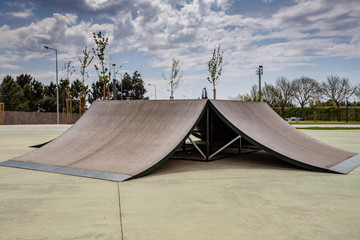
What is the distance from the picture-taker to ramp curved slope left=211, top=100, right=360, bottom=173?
6.61 meters

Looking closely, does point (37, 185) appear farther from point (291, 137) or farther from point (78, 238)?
point (291, 137)

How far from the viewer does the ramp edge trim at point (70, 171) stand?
222 inches

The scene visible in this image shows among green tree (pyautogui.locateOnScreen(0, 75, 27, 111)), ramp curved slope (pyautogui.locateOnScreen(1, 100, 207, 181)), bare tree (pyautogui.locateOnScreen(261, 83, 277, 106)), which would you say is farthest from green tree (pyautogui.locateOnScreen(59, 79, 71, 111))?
ramp curved slope (pyautogui.locateOnScreen(1, 100, 207, 181))

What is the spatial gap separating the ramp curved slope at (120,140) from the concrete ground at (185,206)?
38cm

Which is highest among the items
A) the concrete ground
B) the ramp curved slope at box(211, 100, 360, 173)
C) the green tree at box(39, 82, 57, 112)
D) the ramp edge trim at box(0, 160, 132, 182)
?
the green tree at box(39, 82, 57, 112)

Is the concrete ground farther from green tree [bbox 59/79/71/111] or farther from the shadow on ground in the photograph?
green tree [bbox 59/79/71/111]

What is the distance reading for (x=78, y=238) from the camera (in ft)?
10.1

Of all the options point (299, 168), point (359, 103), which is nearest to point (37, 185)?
point (299, 168)

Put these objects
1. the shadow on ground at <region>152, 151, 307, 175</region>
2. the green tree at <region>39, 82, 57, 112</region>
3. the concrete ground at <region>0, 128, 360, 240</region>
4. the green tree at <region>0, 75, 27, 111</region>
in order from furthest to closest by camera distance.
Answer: the green tree at <region>39, 82, 57, 112</region>
the green tree at <region>0, 75, 27, 111</region>
the shadow on ground at <region>152, 151, 307, 175</region>
the concrete ground at <region>0, 128, 360, 240</region>

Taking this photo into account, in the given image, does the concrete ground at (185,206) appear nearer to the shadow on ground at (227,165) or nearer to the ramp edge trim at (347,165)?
the ramp edge trim at (347,165)

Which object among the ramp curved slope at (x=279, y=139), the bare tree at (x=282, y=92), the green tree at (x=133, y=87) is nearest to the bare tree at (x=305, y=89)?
the bare tree at (x=282, y=92)

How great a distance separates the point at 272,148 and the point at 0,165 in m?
5.81

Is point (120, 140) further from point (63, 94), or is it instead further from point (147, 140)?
point (63, 94)

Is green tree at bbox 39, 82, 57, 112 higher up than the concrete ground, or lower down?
higher up
